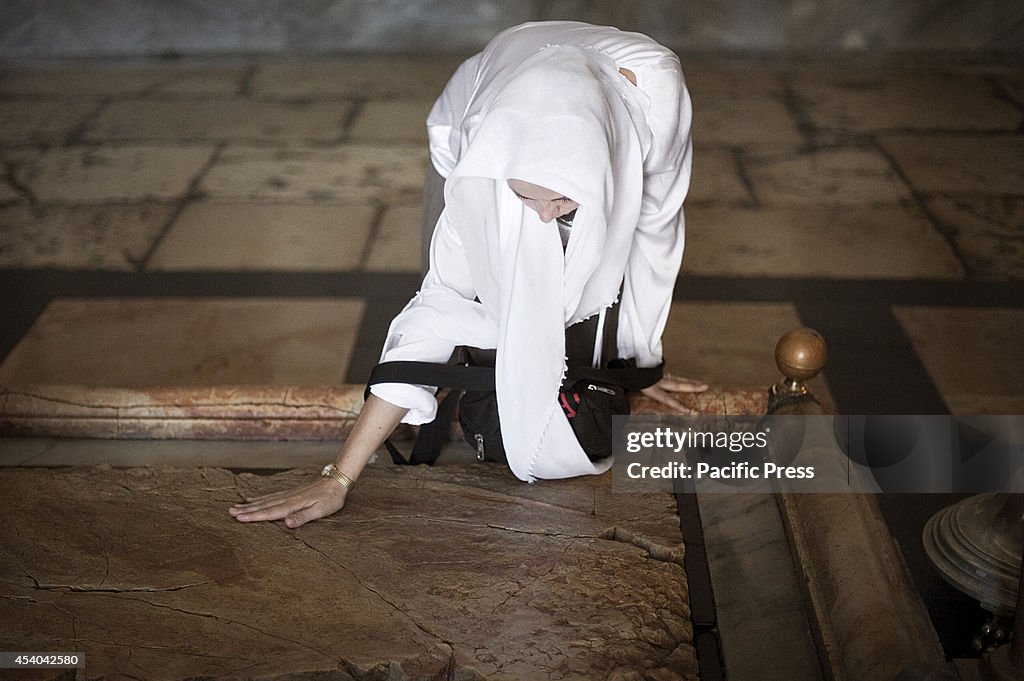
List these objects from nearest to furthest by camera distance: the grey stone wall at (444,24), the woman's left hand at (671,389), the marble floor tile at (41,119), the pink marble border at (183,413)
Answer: the woman's left hand at (671,389) → the pink marble border at (183,413) → the marble floor tile at (41,119) → the grey stone wall at (444,24)

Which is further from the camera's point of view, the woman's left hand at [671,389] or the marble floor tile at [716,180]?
the marble floor tile at [716,180]

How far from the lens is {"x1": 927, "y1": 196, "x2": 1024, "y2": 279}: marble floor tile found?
4.63m

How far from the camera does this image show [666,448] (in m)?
3.04

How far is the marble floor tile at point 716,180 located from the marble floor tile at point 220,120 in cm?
205

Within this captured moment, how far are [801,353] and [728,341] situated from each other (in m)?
1.21

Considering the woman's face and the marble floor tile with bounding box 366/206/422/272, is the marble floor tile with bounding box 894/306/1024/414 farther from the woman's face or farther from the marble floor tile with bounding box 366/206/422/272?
the marble floor tile with bounding box 366/206/422/272

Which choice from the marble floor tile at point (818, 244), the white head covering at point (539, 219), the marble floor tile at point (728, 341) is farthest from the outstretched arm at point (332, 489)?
the marble floor tile at point (818, 244)

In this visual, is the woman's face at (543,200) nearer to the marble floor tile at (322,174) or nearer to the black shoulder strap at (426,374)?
the black shoulder strap at (426,374)

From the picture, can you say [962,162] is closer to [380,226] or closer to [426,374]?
[380,226]

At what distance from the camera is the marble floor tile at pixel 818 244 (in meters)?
4.66

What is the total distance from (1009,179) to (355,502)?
4098 mm

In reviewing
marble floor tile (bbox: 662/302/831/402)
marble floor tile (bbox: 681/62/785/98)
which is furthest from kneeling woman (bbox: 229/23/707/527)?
marble floor tile (bbox: 681/62/785/98)

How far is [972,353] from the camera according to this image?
4.04 metres

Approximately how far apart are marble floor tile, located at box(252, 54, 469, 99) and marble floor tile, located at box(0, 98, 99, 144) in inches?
Result: 42.7
